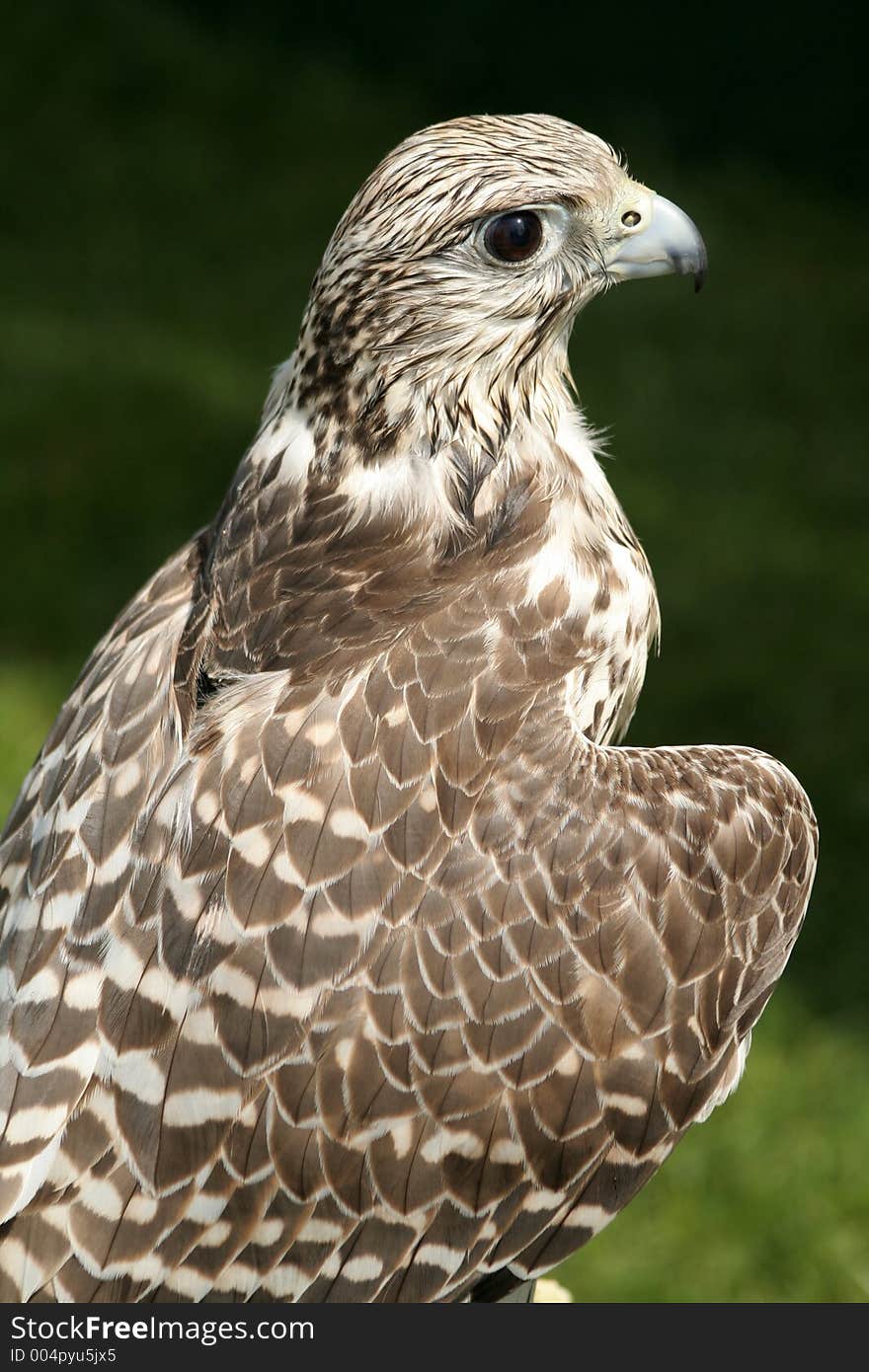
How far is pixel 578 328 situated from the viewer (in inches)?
327

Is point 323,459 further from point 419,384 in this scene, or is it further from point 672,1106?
point 672,1106

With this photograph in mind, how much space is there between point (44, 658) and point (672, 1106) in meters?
4.25

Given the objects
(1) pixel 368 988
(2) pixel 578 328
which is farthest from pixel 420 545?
(2) pixel 578 328

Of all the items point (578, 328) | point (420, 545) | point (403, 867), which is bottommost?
point (578, 328)

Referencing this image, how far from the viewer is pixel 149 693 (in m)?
2.74

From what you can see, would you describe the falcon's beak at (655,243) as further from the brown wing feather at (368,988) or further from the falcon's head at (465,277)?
the brown wing feather at (368,988)

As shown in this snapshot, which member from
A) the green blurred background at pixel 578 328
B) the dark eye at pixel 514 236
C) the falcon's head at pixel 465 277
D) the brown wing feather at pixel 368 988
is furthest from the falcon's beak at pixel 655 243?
the green blurred background at pixel 578 328

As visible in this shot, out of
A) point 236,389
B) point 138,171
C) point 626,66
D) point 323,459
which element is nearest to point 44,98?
point 138,171

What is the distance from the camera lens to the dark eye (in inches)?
102

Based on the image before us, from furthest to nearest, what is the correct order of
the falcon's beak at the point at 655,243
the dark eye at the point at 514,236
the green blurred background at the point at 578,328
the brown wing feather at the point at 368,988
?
the green blurred background at the point at 578,328 → the falcon's beak at the point at 655,243 → the dark eye at the point at 514,236 → the brown wing feather at the point at 368,988

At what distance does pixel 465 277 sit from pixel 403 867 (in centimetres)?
89

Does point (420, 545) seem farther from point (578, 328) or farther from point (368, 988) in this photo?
point (578, 328)

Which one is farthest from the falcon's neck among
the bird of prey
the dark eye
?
the dark eye

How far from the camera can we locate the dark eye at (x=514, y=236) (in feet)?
8.50
